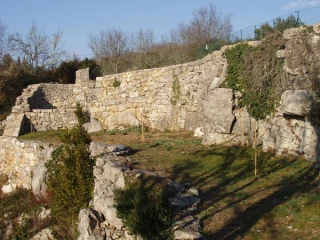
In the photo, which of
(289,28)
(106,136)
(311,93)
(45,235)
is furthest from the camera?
(106,136)

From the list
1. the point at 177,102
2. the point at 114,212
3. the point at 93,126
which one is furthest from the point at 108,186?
the point at 93,126

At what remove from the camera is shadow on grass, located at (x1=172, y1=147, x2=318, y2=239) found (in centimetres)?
708

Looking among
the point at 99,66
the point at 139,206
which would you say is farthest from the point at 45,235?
the point at 99,66

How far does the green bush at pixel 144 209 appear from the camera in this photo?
22.3 ft

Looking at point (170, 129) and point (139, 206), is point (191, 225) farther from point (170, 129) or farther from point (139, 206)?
point (170, 129)

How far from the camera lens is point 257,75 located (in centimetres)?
1221

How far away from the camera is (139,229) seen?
684 centimetres

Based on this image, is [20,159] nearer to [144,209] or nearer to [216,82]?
[216,82]

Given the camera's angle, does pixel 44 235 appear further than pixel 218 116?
No

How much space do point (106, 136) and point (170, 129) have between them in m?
2.70

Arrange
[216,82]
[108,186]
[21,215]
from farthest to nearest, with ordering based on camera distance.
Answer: [216,82]
[21,215]
[108,186]

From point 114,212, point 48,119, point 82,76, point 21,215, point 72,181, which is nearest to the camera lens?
point 114,212

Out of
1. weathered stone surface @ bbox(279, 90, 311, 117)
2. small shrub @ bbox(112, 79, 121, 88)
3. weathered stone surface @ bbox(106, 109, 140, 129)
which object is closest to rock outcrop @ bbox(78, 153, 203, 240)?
weathered stone surface @ bbox(279, 90, 311, 117)

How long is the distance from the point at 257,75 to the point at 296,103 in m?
1.99
